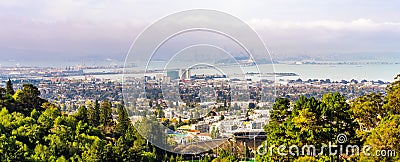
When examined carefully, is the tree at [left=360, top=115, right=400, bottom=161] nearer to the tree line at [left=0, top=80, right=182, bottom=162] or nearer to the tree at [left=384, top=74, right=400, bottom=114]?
the tree at [left=384, top=74, right=400, bottom=114]

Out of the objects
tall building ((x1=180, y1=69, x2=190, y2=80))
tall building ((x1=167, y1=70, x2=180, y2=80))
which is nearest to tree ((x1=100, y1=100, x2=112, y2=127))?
tall building ((x1=180, y1=69, x2=190, y2=80))

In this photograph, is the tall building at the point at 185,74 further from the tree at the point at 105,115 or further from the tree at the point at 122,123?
the tree at the point at 105,115

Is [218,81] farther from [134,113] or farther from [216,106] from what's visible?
[134,113]

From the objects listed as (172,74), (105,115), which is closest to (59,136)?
(172,74)

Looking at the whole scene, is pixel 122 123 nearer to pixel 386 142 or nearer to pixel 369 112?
pixel 369 112

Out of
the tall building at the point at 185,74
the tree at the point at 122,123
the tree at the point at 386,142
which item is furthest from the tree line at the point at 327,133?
the tree at the point at 122,123

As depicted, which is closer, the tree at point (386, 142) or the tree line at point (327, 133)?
the tree at point (386, 142)

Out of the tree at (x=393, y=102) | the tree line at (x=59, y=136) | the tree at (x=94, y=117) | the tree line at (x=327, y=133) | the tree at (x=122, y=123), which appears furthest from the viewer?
the tree at (x=94, y=117)

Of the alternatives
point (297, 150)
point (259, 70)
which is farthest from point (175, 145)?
point (297, 150)

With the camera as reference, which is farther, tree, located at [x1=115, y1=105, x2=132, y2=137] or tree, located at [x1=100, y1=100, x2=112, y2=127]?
tree, located at [x1=100, y1=100, x2=112, y2=127]

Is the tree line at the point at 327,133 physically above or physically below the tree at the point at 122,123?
above

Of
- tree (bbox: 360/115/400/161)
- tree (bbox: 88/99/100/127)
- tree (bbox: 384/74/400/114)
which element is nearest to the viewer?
tree (bbox: 360/115/400/161)

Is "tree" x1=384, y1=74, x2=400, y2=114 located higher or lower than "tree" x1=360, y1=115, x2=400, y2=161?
higher
